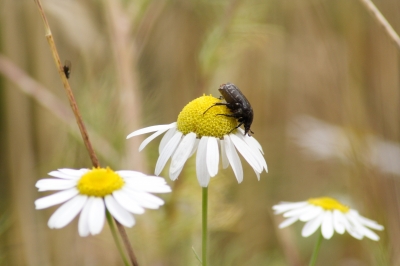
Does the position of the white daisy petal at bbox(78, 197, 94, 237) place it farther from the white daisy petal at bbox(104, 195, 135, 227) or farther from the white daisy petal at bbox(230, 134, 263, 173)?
the white daisy petal at bbox(230, 134, 263, 173)

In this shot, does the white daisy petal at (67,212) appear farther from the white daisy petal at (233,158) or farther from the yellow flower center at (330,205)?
the yellow flower center at (330,205)

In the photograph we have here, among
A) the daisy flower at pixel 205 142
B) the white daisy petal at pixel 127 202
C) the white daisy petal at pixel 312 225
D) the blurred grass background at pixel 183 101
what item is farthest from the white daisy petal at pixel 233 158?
the blurred grass background at pixel 183 101

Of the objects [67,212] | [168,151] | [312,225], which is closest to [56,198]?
[67,212]

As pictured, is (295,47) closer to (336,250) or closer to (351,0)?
(351,0)

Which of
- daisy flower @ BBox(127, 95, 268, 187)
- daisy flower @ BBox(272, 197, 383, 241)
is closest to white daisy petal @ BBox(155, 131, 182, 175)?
daisy flower @ BBox(127, 95, 268, 187)

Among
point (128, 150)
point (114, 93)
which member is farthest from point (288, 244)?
point (114, 93)

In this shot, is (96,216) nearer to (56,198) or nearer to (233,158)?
(56,198)
